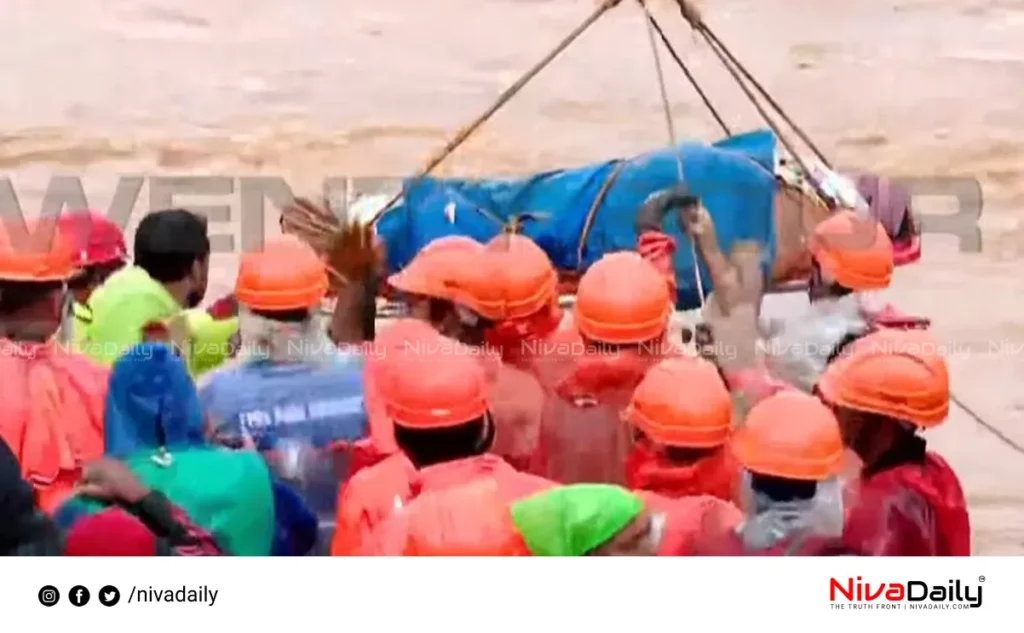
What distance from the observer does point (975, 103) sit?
149 centimetres

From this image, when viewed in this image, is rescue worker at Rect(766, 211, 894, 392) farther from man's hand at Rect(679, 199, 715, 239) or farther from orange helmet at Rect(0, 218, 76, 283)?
orange helmet at Rect(0, 218, 76, 283)

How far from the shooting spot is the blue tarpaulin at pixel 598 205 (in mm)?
1455

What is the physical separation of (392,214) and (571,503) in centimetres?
40

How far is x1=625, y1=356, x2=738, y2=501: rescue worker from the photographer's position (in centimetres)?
140

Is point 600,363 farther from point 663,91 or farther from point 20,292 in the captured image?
point 20,292

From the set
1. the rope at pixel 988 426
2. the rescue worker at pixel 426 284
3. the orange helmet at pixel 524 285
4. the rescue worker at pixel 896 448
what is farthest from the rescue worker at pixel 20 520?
the rope at pixel 988 426

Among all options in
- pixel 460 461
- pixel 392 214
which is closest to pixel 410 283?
pixel 392 214

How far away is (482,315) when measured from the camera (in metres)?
1.44

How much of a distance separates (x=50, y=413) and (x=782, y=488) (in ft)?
2.83

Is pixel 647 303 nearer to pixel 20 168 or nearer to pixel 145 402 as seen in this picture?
pixel 145 402

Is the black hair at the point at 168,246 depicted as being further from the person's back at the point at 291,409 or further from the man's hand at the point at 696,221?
the man's hand at the point at 696,221
